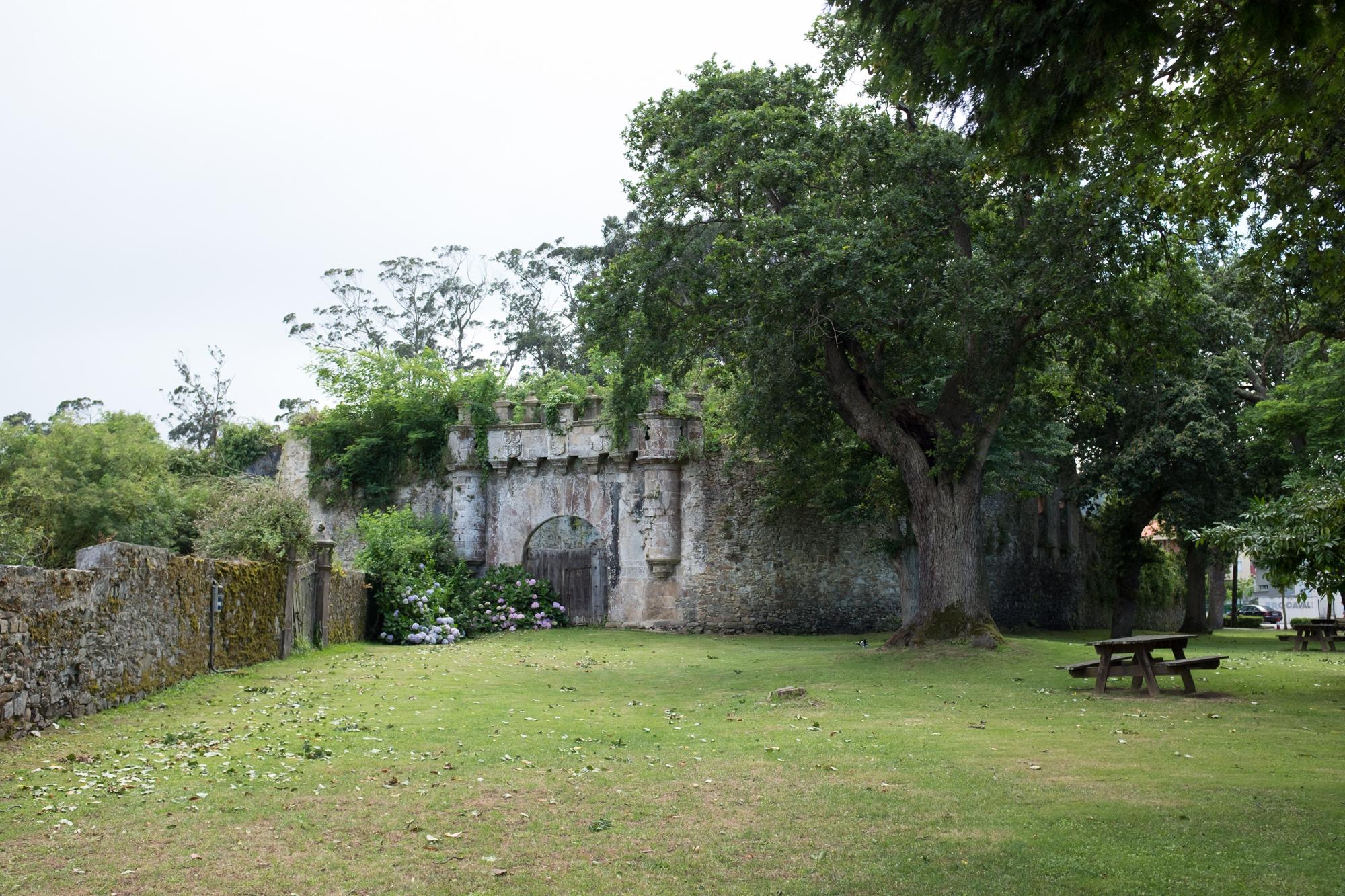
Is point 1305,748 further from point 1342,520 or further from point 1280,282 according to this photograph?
point 1280,282

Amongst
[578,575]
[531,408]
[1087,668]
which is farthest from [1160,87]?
[578,575]

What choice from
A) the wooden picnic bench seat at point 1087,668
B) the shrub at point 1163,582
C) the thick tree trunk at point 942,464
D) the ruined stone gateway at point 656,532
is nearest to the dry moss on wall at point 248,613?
the thick tree trunk at point 942,464

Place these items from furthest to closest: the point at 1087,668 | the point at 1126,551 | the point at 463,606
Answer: the point at 1126,551 → the point at 463,606 → the point at 1087,668

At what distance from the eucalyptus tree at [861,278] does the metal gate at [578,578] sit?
839cm

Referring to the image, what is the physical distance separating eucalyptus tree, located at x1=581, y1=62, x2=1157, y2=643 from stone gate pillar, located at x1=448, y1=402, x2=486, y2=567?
30.5ft

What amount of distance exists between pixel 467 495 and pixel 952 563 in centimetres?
1301

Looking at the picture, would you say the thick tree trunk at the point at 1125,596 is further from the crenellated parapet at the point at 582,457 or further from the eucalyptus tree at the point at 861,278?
the eucalyptus tree at the point at 861,278

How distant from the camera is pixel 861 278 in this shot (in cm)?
1423

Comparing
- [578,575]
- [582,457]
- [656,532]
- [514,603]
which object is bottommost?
[514,603]

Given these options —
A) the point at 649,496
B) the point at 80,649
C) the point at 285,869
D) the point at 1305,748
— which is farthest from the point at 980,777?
the point at 649,496

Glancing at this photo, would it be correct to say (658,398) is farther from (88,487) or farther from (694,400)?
(88,487)

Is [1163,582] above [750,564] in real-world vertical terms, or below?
below

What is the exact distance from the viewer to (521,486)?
2534cm

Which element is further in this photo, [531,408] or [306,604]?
[531,408]
